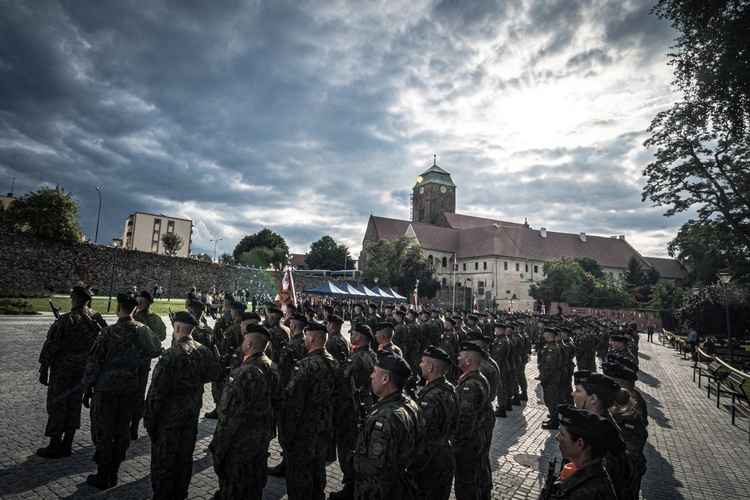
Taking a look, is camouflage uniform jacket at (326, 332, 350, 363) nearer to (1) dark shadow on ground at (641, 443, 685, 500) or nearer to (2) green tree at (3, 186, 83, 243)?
(1) dark shadow on ground at (641, 443, 685, 500)

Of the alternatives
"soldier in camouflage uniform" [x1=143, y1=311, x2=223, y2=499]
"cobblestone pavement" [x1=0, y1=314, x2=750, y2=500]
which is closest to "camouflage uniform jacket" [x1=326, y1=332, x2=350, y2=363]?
"cobblestone pavement" [x1=0, y1=314, x2=750, y2=500]

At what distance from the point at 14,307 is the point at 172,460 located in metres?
24.2

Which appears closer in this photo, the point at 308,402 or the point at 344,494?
the point at 308,402

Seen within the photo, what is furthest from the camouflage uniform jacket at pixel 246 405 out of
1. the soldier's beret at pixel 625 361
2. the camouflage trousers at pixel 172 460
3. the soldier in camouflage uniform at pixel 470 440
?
the soldier's beret at pixel 625 361

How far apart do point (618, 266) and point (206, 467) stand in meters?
102

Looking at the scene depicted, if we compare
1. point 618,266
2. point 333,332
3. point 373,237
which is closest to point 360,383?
point 333,332

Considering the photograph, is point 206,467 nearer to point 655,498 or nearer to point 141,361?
point 141,361

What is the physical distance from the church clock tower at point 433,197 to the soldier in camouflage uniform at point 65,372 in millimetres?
100496

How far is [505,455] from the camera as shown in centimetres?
720

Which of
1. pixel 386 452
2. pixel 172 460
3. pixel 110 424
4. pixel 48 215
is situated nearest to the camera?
pixel 386 452

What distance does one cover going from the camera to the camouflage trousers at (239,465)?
412 cm

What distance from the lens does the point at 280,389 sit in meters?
4.67

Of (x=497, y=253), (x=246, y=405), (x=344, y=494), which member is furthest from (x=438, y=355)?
(x=497, y=253)

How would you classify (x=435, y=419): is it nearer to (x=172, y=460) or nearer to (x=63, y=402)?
(x=172, y=460)
